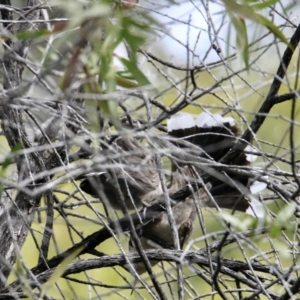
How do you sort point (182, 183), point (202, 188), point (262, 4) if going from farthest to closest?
1. point (182, 183)
2. point (202, 188)
3. point (262, 4)

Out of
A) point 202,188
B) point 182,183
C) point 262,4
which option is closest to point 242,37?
point 262,4

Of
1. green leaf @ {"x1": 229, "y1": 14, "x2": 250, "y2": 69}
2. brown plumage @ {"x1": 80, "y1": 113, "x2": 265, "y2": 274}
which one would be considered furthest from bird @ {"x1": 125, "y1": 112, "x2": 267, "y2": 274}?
green leaf @ {"x1": 229, "y1": 14, "x2": 250, "y2": 69}

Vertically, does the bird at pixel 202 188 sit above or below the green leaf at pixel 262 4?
below

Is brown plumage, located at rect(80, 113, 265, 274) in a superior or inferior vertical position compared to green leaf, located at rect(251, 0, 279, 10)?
inferior

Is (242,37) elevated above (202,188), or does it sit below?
above

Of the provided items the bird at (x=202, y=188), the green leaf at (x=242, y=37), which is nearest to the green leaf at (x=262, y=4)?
the green leaf at (x=242, y=37)

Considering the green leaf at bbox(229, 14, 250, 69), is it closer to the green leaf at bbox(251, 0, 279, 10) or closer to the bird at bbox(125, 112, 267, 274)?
the green leaf at bbox(251, 0, 279, 10)

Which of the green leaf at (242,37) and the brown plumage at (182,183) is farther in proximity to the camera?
the brown plumage at (182,183)

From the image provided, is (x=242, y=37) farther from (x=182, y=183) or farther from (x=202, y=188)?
(x=182, y=183)

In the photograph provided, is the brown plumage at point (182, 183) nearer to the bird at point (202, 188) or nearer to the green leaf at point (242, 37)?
the bird at point (202, 188)

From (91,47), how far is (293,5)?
1.77ft

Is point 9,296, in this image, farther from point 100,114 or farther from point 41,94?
point 100,114

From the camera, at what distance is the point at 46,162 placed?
233cm

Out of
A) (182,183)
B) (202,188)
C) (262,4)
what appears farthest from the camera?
(182,183)
